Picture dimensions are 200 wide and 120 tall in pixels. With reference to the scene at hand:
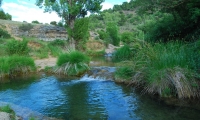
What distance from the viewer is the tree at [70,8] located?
90.6 feet

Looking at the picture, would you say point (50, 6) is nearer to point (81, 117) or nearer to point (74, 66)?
point (74, 66)

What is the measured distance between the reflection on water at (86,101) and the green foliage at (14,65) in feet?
5.06

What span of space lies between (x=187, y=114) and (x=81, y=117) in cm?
326

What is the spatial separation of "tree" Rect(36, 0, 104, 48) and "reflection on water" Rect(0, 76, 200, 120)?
51.0 ft

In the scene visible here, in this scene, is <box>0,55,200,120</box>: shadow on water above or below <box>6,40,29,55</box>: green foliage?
below

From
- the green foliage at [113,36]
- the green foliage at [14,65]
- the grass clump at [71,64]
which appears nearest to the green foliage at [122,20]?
the green foliage at [113,36]

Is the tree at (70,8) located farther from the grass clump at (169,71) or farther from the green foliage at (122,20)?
the green foliage at (122,20)

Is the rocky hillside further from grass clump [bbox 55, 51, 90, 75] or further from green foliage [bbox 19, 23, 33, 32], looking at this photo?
grass clump [bbox 55, 51, 90, 75]

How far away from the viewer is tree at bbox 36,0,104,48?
27.6 m

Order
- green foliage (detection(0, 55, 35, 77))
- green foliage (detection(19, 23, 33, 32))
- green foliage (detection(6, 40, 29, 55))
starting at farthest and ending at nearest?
green foliage (detection(19, 23, 33, 32)), green foliage (detection(6, 40, 29, 55)), green foliage (detection(0, 55, 35, 77))

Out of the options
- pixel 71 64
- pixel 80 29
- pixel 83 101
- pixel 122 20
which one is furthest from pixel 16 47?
pixel 122 20

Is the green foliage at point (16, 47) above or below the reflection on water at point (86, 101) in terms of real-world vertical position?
above

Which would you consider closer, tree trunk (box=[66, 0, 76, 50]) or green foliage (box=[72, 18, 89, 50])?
green foliage (box=[72, 18, 89, 50])

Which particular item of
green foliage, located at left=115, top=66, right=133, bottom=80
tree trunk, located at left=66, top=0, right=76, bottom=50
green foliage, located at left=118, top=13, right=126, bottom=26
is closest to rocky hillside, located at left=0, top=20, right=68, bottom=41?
tree trunk, located at left=66, top=0, right=76, bottom=50
